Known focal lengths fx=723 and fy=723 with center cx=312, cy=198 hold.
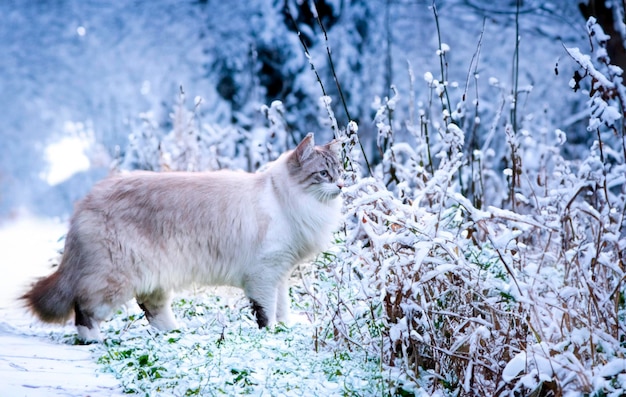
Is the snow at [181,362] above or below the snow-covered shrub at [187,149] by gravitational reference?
below

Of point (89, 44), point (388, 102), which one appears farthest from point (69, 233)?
point (89, 44)

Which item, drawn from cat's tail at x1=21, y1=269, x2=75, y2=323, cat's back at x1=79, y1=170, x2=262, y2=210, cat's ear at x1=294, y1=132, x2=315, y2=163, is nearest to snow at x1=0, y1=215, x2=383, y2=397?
cat's tail at x1=21, y1=269, x2=75, y2=323

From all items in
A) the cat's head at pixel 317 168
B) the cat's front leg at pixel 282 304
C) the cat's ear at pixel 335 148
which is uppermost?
the cat's ear at pixel 335 148

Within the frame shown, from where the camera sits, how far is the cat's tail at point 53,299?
11.2 ft

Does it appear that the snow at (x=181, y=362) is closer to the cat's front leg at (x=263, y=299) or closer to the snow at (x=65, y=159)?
the cat's front leg at (x=263, y=299)

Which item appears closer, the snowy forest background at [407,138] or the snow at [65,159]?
the snowy forest background at [407,138]

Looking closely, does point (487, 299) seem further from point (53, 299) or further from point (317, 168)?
point (53, 299)

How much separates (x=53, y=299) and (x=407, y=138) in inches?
227

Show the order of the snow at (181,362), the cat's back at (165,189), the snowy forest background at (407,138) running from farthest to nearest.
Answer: the cat's back at (165,189), the snow at (181,362), the snowy forest background at (407,138)

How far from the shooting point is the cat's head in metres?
3.77

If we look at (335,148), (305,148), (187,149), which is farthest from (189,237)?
(187,149)

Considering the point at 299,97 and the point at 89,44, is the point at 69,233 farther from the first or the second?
the point at 89,44

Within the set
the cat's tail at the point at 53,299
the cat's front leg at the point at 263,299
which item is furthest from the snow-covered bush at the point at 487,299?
the cat's tail at the point at 53,299

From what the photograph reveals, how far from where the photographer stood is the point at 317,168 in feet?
12.4
